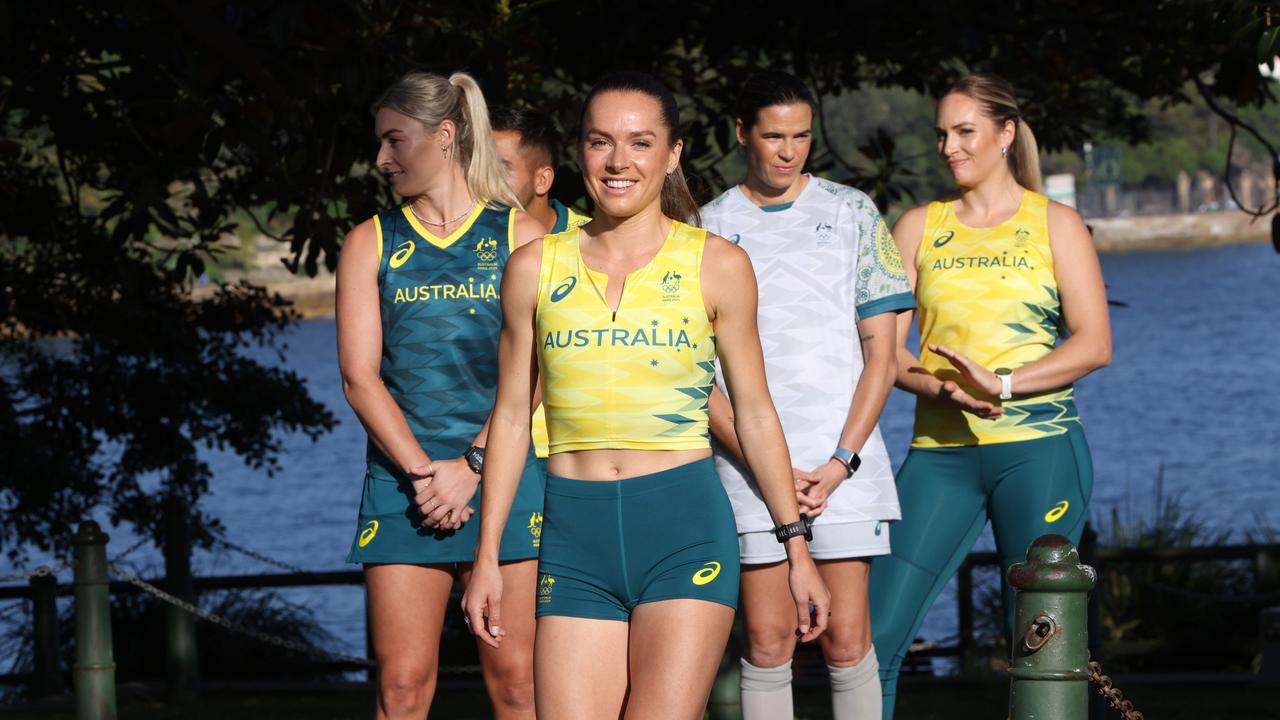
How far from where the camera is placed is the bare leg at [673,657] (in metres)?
3.82

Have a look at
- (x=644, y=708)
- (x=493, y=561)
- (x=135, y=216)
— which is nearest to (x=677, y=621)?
(x=644, y=708)

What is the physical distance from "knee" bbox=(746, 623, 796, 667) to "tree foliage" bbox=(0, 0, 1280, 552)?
2157 millimetres

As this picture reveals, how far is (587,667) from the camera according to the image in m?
3.91

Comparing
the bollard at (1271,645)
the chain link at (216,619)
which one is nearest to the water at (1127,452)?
the bollard at (1271,645)

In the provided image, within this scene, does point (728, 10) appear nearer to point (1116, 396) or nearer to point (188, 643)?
point (188, 643)

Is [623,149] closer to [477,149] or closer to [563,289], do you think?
[563,289]

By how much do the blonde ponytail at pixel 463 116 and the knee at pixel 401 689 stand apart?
1266mm

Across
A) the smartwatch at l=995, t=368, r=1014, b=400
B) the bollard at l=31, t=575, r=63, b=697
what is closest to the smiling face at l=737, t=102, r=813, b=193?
the smartwatch at l=995, t=368, r=1014, b=400

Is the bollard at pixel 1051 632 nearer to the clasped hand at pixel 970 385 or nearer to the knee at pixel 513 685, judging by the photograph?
the knee at pixel 513 685

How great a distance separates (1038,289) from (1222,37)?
3.72 metres

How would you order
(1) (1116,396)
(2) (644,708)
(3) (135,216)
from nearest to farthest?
(2) (644,708) < (3) (135,216) < (1) (1116,396)

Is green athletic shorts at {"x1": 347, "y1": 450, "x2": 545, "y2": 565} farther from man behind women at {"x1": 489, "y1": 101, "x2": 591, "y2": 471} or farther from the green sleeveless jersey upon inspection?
man behind women at {"x1": 489, "y1": 101, "x2": 591, "y2": 471}

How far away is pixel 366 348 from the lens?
15.3ft

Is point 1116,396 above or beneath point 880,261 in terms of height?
beneath
